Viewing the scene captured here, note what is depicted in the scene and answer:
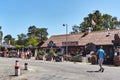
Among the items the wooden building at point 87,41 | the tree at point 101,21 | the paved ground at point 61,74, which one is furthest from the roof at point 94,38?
the tree at point 101,21

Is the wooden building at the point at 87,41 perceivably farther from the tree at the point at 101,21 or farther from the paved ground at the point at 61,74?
the tree at the point at 101,21

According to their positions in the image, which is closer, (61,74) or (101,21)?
(61,74)

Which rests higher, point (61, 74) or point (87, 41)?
point (87, 41)

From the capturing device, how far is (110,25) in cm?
9438

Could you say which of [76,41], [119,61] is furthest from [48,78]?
[76,41]

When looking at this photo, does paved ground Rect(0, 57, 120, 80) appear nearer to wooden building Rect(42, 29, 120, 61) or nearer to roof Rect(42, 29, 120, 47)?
wooden building Rect(42, 29, 120, 61)

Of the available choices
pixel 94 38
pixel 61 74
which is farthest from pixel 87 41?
pixel 61 74

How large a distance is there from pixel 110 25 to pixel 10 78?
78.7 metres

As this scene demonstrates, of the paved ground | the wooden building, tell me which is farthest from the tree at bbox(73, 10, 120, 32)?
the paved ground

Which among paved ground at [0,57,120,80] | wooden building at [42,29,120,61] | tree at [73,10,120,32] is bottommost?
paved ground at [0,57,120,80]

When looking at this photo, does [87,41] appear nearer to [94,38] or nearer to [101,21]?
[94,38]

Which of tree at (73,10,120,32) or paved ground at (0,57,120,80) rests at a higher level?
tree at (73,10,120,32)

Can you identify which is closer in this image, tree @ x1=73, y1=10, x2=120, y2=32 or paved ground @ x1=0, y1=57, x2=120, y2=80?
paved ground @ x1=0, y1=57, x2=120, y2=80

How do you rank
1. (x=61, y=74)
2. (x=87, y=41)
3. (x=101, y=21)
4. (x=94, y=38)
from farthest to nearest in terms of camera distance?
(x=101, y=21) < (x=87, y=41) < (x=94, y=38) < (x=61, y=74)
